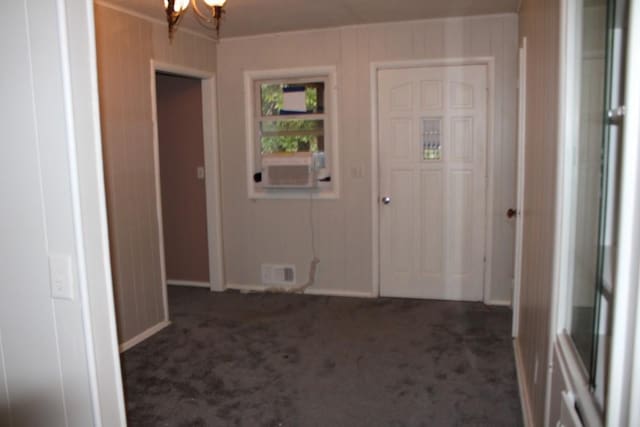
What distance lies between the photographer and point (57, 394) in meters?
1.48

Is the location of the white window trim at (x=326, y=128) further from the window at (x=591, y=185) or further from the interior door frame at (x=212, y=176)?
the window at (x=591, y=185)

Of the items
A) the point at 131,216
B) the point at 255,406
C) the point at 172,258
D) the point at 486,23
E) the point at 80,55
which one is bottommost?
the point at 255,406

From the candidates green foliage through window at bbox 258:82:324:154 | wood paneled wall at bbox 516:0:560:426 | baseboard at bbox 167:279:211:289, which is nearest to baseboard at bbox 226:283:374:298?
baseboard at bbox 167:279:211:289

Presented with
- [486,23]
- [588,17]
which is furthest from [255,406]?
[486,23]

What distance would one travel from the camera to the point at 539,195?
2.46 m

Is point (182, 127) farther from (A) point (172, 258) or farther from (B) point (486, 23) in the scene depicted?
(B) point (486, 23)

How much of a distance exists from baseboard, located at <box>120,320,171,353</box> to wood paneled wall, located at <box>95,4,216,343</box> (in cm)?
3

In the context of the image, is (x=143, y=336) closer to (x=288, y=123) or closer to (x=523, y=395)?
(x=288, y=123)

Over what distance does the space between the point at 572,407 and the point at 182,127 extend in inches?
179

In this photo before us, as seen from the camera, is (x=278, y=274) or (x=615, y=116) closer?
(x=615, y=116)

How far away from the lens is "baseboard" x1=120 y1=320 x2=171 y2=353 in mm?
3805

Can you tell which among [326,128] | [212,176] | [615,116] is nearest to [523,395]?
[615,116]

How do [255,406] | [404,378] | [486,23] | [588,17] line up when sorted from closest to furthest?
[588,17], [255,406], [404,378], [486,23]

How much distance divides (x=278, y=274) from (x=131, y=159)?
1.90m
